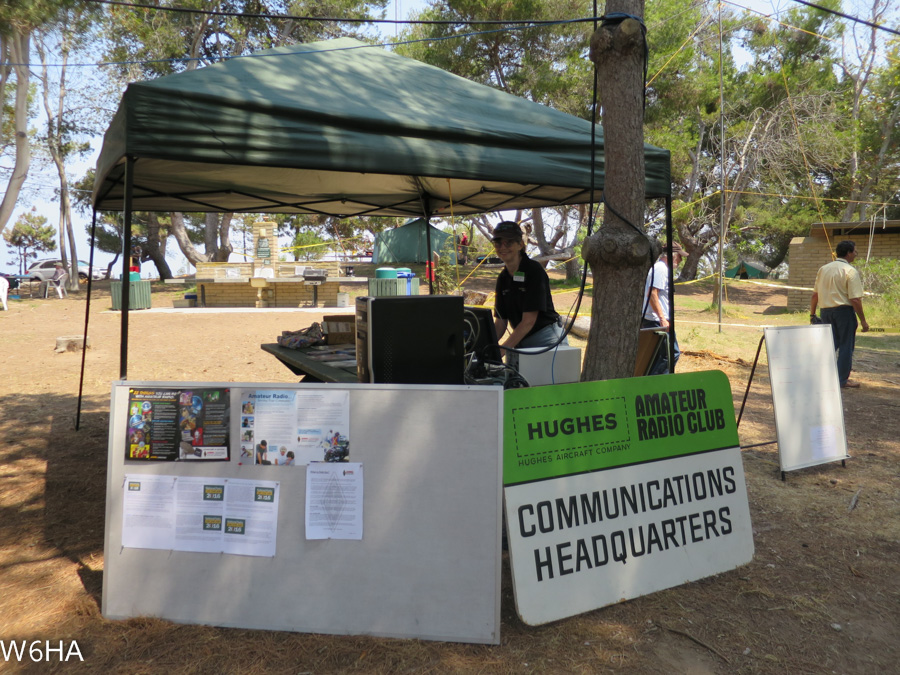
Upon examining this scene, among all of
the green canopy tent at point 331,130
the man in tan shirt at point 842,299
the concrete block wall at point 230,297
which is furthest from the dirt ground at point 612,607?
the concrete block wall at point 230,297

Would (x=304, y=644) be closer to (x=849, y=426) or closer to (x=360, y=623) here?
(x=360, y=623)

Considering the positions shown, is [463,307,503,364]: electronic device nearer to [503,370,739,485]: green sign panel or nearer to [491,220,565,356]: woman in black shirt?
[491,220,565,356]: woman in black shirt

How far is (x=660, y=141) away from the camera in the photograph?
2106 centimetres

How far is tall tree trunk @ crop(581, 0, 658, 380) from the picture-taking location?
3.52 metres

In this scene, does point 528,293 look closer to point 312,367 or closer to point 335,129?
point 312,367

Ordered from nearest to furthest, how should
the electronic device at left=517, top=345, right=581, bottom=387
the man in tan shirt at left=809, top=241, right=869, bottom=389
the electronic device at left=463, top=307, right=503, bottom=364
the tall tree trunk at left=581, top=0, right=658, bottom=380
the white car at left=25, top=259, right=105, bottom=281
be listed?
the tall tree trunk at left=581, top=0, right=658, bottom=380, the electronic device at left=463, top=307, right=503, bottom=364, the electronic device at left=517, top=345, right=581, bottom=387, the man in tan shirt at left=809, top=241, right=869, bottom=389, the white car at left=25, top=259, right=105, bottom=281

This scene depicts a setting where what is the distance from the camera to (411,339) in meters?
2.85

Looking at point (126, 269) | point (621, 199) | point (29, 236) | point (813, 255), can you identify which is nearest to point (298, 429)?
point (126, 269)

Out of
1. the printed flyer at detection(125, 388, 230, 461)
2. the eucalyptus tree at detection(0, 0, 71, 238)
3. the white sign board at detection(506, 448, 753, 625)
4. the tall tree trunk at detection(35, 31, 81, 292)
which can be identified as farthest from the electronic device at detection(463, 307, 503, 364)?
the tall tree trunk at detection(35, 31, 81, 292)

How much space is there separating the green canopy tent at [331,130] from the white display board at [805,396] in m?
1.50

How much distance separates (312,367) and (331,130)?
4.42 feet

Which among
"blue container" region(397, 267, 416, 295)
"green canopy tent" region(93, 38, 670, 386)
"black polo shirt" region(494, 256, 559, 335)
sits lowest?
"black polo shirt" region(494, 256, 559, 335)

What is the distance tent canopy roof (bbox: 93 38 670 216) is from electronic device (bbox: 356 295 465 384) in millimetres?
845

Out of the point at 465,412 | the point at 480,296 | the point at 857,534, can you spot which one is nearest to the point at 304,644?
the point at 465,412
